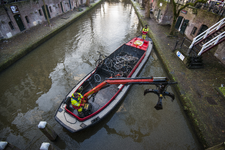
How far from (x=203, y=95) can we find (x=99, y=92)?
6.31 m

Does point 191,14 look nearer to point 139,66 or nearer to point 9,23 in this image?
point 139,66

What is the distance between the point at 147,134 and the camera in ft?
18.4

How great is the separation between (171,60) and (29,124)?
36.2 feet

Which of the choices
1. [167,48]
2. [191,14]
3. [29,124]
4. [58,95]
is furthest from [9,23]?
[191,14]

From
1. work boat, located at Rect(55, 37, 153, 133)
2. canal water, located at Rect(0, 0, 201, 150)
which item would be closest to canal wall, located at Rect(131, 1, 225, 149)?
canal water, located at Rect(0, 0, 201, 150)

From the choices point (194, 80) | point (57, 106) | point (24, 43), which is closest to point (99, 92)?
point (57, 106)

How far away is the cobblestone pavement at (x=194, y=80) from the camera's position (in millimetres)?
5141

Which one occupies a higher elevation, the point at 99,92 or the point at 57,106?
the point at 99,92

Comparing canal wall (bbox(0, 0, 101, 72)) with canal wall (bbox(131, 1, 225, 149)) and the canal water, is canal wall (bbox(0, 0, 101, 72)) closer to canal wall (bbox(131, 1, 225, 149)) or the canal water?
the canal water

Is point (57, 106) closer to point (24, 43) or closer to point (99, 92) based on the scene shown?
point (99, 92)

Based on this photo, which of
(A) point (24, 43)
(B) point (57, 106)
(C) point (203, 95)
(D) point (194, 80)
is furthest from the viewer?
(A) point (24, 43)

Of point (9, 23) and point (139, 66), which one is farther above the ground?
point (9, 23)

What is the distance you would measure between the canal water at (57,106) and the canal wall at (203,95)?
0.73 m

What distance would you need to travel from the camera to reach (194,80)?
744 centimetres
